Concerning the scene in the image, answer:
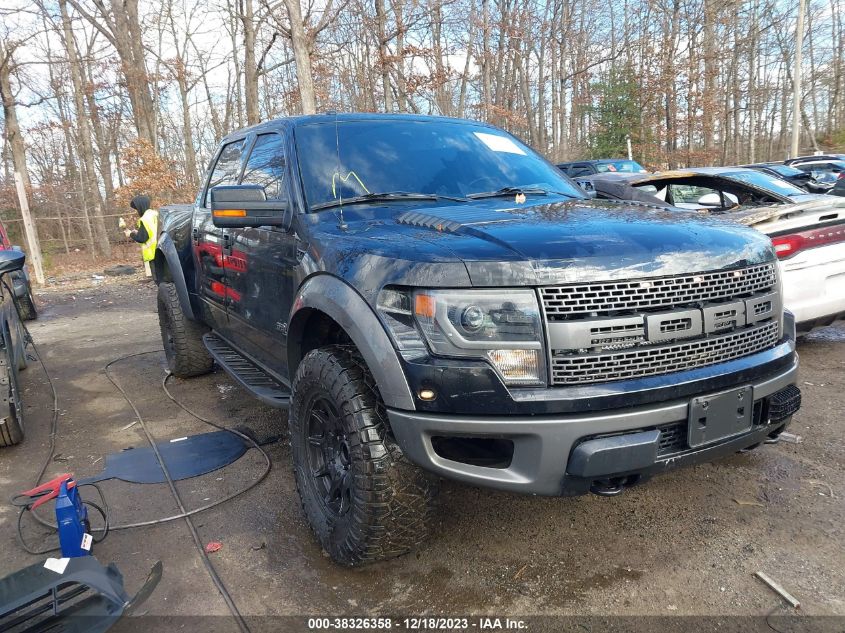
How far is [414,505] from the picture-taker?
2.23 m

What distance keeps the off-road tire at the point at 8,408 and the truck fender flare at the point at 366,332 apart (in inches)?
108

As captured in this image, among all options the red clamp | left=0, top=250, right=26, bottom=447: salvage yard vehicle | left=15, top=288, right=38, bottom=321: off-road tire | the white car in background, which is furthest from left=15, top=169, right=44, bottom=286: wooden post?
the white car in background

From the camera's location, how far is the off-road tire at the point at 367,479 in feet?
7.15

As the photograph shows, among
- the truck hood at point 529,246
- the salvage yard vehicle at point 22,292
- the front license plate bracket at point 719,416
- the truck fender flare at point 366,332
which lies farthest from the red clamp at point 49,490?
the salvage yard vehicle at point 22,292

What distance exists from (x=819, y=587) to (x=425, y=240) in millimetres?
2004

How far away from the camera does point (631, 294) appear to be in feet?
6.57

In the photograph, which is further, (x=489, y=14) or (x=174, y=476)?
(x=489, y=14)

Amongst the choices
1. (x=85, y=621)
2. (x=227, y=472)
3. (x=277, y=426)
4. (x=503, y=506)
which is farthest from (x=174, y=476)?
(x=503, y=506)

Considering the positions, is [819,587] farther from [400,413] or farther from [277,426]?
[277,426]

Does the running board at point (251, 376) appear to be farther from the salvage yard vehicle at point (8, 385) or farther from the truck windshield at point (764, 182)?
the truck windshield at point (764, 182)

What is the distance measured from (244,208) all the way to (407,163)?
90 centimetres

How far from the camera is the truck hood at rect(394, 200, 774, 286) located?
197 centimetres

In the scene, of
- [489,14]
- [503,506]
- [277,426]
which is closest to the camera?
[503,506]

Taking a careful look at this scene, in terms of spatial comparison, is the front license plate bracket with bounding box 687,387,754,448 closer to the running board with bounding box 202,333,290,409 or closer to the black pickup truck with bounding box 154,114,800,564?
the black pickup truck with bounding box 154,114,800,564
